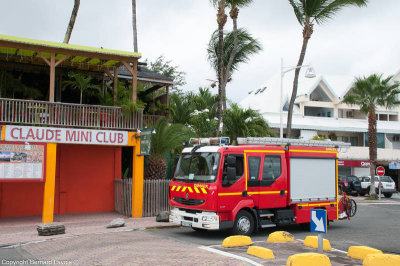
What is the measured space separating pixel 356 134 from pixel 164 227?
113ft

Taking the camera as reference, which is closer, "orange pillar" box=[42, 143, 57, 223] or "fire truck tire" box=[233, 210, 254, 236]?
"fire truck tire" box=[233, 210, 254, 236]

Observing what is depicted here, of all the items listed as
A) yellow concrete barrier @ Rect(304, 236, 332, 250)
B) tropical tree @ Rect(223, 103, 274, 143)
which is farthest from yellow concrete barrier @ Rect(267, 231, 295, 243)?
tropical tree @ Rect(223, 103, 274, 143)

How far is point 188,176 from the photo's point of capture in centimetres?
1235

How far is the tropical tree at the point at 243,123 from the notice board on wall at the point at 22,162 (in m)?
9.53

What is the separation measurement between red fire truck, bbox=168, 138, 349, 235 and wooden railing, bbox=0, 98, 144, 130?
14.1ft

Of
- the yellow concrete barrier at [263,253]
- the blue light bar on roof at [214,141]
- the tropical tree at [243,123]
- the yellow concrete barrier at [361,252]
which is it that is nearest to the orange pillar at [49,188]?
the blue light bar on roof at [214,141]

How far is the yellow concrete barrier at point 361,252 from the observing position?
948 centimetres

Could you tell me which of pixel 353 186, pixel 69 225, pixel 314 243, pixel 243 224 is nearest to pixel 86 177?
pixel 69 225

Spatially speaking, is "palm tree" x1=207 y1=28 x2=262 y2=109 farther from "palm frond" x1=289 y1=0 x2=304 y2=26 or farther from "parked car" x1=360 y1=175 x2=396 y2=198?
"parked car" x1=360 y1=175 x2=396 y2=198

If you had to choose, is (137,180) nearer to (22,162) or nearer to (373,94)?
(22,162)

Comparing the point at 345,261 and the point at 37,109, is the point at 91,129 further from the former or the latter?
the point at 345,261

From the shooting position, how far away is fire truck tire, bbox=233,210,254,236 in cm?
1191

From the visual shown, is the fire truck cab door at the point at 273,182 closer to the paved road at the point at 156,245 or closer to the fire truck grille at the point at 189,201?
the paved road at the point at 156,245

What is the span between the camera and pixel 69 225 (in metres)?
14.4
